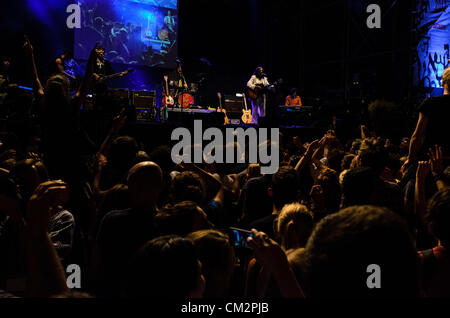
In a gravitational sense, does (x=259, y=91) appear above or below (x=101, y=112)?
above

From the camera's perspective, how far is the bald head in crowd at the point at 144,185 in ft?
6.47

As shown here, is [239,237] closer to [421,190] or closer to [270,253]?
[270,253]

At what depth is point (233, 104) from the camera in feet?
43.3

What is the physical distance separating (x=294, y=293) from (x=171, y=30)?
13.1m

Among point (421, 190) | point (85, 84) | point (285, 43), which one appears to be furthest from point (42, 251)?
point (285, 43)

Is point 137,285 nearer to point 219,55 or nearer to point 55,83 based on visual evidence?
point 55,83

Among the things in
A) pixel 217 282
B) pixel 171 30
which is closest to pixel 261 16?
pixel 171 30

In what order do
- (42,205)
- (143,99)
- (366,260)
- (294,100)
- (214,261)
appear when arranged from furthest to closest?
(294,100), (143,99), (214,261), (42,205), (366,260)

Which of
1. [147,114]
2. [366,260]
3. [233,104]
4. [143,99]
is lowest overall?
[366,260]

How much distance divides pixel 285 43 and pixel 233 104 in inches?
149

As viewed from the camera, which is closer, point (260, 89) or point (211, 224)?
point (211, 224)

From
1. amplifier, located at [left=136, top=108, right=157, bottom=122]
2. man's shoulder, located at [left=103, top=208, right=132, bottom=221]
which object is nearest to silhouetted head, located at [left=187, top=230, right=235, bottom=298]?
man's shoulder, located at [left=103, top=208, right=132, bottom=221]

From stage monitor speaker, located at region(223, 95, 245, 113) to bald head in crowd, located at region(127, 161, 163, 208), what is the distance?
11161 millimetres

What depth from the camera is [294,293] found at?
106cm
